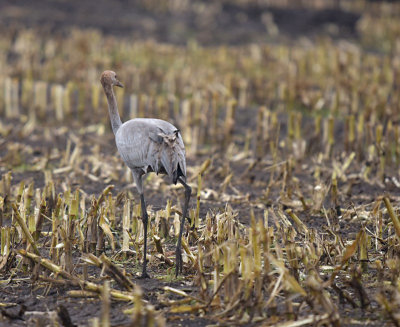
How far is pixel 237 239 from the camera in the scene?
5.80 meters

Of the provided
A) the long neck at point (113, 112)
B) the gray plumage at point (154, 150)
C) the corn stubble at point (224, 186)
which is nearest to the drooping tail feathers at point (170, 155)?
the gray plumage at point (154, 150)

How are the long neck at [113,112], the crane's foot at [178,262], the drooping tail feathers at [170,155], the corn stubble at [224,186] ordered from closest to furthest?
the corn stubble at [224,186] → the crane's foot at [178,262] → the drooping tail feathers at [170,155] → the long neck at [113,112]

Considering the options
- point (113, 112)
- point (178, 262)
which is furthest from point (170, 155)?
point (113, 112)

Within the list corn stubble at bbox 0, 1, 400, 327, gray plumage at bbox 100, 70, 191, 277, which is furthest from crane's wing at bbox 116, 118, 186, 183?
corn stubble at bbox 0, 1, 400, 327

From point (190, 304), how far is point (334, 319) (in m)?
1.13

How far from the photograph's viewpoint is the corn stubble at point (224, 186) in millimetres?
5359

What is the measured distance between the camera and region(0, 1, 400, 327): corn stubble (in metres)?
5.36

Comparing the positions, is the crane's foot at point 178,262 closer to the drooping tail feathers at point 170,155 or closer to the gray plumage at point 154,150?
the gray plumage at point 154,150

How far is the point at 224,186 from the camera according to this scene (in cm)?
900

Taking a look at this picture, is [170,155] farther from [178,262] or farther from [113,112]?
[113,112]

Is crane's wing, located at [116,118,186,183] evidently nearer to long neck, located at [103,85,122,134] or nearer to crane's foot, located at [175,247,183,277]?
long neck, located at [103,85,122,134]

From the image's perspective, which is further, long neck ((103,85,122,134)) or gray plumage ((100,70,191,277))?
long neck ((103,85,122,134))

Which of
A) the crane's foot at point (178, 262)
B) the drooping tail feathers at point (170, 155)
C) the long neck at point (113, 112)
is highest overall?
the long neck at point (113, 112)

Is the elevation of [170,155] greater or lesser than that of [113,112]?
lesser
